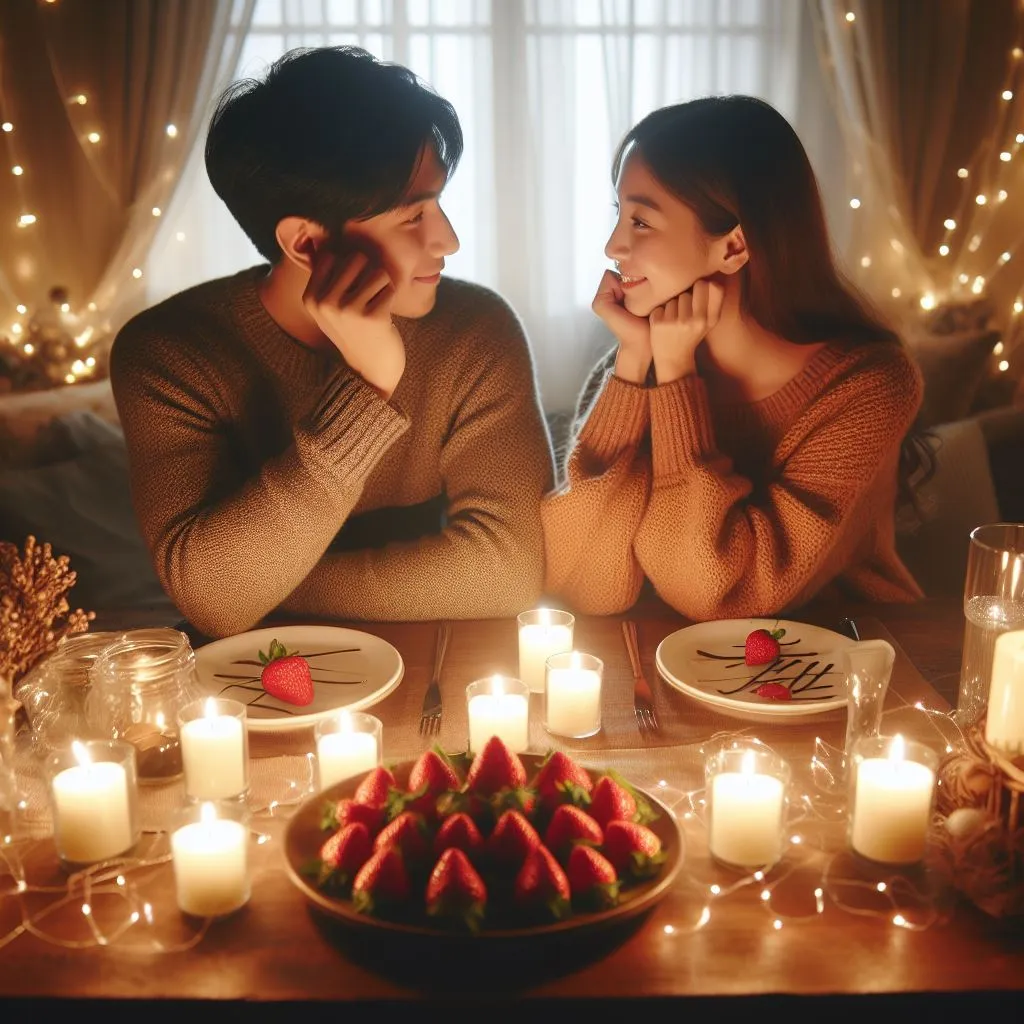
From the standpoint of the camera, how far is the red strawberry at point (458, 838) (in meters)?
0.85

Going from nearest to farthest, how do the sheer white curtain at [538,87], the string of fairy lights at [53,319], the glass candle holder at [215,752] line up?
the glass candle holder at [215,752] < the string of fairy lights at [53,319] < the sheer white curtain at [538,87]

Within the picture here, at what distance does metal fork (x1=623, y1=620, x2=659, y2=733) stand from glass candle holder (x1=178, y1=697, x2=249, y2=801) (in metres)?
0.43

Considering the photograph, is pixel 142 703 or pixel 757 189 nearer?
pixel 142 703

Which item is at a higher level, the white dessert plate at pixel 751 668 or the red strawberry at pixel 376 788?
the red strawberry at pixel 376 788

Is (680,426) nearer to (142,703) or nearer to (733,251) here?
(733,251)

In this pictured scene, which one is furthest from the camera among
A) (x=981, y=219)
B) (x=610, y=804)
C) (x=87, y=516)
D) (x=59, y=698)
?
(x=981, y=219)

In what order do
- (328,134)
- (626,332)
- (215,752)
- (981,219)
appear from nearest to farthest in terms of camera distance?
1. (215,752)
2. (328,134)
3. (626,332)
4. (981,219)

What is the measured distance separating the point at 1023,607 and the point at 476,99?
3.12 metres

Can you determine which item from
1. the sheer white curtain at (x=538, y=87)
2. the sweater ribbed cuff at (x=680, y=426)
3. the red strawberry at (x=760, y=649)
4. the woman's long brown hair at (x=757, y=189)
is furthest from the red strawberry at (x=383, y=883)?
the sheer white curtain at (x=538, y=87)

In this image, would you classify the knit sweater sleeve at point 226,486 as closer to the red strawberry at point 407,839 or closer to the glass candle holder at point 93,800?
the glass candle holder at point 93,800

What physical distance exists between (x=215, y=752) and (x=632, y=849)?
42cm

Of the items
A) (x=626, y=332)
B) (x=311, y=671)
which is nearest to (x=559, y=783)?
(x=311, y=671)

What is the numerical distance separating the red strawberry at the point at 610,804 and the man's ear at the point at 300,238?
37.3 inches

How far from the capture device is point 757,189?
61.0 inches
